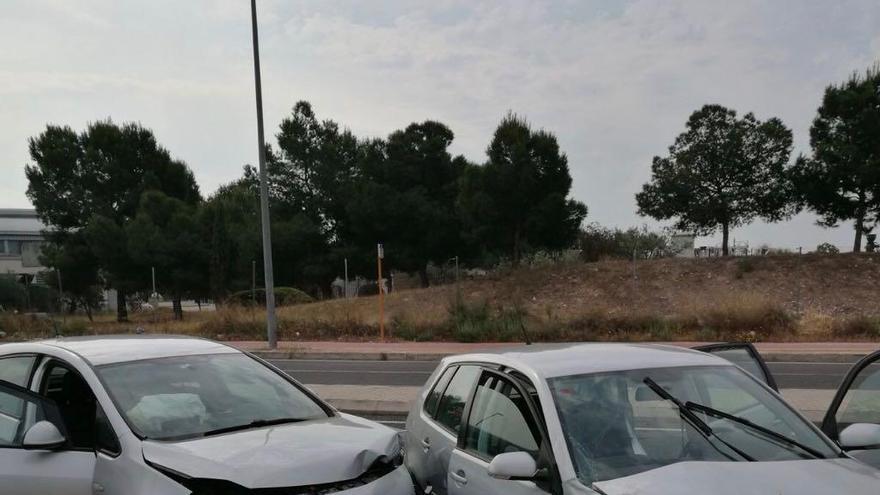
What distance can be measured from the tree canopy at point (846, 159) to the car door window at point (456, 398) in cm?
3489

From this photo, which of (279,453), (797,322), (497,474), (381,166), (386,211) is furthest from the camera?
(381,166)

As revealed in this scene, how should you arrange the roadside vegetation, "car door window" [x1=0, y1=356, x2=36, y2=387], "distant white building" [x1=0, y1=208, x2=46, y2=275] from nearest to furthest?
"car door window" [x1=0, y1=356, x2=36, y2=387] → the roadside vegetation → "distant white building" [x1=0, y1=208, x2=46, y2=275]

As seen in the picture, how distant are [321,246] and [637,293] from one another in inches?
952

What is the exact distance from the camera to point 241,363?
505 cm

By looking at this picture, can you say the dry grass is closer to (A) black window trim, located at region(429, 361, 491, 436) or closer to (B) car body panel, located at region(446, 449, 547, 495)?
(A) black window trim, located at region(429, 361, 491, 436)

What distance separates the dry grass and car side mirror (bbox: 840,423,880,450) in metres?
17.4

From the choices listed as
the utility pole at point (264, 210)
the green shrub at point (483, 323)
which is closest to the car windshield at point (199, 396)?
the utility pole at point (264, 210)

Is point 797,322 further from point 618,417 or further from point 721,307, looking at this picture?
point 618,417

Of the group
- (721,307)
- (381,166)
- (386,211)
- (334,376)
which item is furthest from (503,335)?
(381,166)

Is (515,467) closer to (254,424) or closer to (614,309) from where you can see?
(254,424)

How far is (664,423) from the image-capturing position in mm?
3527

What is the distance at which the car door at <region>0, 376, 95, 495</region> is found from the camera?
3.95 m

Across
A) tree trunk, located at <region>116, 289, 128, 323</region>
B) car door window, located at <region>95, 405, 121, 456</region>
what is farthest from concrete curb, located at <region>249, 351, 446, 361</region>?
tree trunk, located at <region>116, 289, 128, 323</region>

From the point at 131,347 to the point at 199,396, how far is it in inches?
27.3
